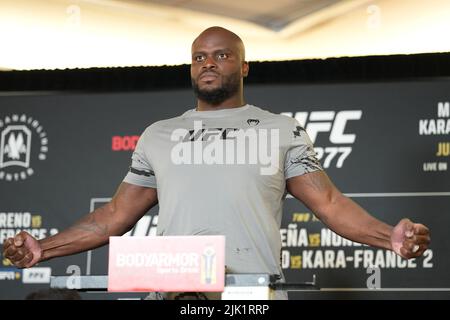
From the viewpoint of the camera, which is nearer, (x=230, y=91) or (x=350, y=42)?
(x=230, y=91)

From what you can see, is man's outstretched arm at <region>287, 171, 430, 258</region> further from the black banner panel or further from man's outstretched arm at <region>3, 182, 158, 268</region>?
the black banner panel

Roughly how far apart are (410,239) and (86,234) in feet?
2.99

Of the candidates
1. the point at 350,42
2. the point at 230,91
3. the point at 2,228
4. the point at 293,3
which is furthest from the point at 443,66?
the point at 2,228

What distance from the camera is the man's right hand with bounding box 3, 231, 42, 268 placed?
225cm

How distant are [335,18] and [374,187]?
0.77 m

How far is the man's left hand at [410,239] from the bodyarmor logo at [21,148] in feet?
7.92

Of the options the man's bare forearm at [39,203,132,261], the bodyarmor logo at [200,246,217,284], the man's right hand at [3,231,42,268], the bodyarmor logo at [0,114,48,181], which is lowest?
the bodyarmor logo at [200,246,217,284]

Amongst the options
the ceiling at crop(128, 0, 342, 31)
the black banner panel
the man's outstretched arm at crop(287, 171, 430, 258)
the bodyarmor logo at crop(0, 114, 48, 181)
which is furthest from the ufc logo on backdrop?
the man's outstretched arm at crop(287, 171, 430, 258)

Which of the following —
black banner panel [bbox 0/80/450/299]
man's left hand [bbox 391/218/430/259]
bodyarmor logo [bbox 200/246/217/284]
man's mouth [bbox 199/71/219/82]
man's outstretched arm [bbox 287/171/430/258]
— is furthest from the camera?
black banner panel [bbox 0/80/450/299]

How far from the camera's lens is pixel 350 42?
4098mm

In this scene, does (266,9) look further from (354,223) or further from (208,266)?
(208,266)
